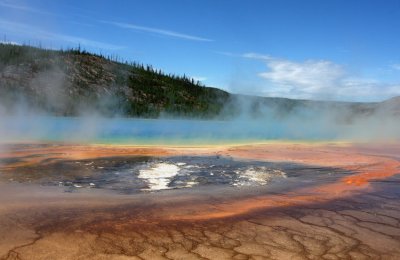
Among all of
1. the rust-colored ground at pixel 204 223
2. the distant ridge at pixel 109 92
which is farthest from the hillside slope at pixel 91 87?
the rust-colored ground at pixel 204 223

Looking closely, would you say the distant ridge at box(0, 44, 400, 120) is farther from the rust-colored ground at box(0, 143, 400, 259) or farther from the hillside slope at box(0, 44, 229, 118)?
the rust-colored ground at box(0, 143, 400, 259)

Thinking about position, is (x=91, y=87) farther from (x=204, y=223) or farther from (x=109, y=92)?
(x=204, y=223)

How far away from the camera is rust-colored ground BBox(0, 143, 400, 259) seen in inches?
196

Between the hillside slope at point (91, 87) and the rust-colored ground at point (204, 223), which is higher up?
the hillside slope at point (91, 87)

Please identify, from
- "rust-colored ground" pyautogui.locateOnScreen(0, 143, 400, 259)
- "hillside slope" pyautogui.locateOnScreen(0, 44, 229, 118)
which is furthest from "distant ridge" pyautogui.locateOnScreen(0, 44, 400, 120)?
"rust-colored ground" pyautogui.locateOnScreen(0, 143, 400, 259)

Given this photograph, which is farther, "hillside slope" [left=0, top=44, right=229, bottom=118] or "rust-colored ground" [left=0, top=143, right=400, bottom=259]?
"hillside slope" [left=0, top=44, right=229, bottom=118]

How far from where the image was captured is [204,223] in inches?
242

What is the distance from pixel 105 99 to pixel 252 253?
321 ft

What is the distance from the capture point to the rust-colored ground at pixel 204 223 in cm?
497

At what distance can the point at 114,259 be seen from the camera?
466 cm

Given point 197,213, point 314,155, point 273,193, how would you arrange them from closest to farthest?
point 197,213
point 273,193
point 314,155

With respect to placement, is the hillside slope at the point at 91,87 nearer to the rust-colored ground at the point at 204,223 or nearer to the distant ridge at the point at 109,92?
the distant ridge at the point at 109,92

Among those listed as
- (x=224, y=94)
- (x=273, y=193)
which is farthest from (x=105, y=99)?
(x=273, y=193)

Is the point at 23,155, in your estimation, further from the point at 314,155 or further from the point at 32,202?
the point at 314,155
